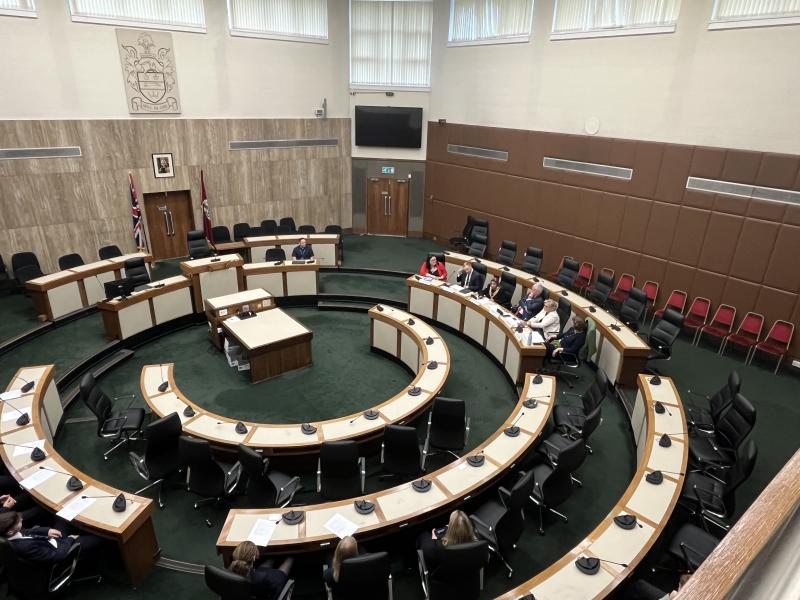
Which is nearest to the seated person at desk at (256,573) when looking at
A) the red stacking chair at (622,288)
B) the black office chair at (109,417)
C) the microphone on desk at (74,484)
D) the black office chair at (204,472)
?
the black office chair at (204,472)

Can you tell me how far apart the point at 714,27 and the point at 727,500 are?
7572 millimetres

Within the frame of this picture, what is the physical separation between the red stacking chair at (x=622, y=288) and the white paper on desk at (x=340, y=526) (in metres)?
7.72

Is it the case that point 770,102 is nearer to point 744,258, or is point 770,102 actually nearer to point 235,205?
point 744,258

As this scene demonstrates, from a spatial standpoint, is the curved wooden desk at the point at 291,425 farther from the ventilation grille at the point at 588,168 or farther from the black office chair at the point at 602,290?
the ventilation grille at the point at 588,168

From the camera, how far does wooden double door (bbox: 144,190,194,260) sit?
12.1 metres

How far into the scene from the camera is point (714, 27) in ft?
27.5

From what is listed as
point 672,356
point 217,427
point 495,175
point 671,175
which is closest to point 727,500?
point 672,356

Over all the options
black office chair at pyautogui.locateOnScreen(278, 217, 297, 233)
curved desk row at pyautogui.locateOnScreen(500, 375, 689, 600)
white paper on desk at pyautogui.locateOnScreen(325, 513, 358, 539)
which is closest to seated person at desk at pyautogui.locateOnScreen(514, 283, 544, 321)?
curved desk row at pyautogui.locateOnScreen(500, 375, 689, 600)

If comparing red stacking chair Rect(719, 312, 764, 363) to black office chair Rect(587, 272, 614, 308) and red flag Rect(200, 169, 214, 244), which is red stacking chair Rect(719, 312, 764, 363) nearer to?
black office chair Rect(587, 272, 614, 308)

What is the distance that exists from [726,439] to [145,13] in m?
12.9

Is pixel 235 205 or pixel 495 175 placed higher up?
pixel 495 175

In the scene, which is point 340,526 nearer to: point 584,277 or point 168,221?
point 584,277

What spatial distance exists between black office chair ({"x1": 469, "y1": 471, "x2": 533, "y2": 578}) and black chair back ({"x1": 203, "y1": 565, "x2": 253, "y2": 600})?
6.83 feet

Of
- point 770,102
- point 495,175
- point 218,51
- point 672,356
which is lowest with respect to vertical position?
point 672,356
